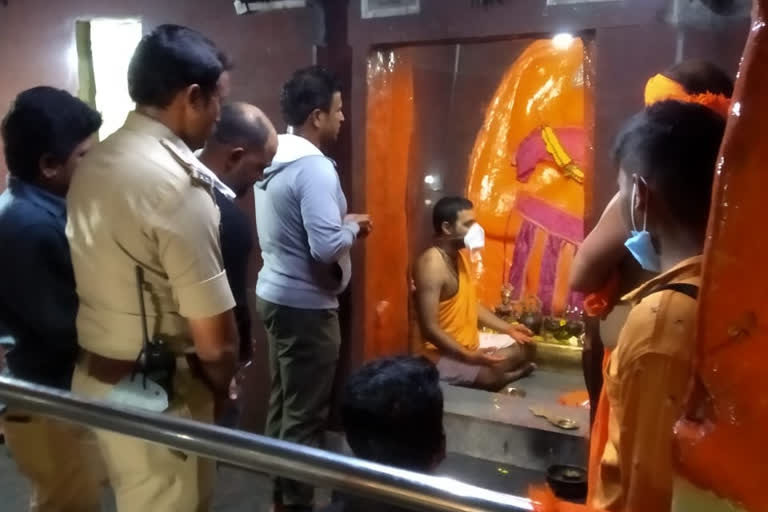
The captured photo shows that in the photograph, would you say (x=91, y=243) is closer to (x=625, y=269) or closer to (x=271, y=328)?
(x=625, y=269)

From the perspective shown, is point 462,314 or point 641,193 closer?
point 641,193

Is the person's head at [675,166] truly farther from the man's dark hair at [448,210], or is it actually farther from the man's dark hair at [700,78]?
the man's dark hair at [448,210]

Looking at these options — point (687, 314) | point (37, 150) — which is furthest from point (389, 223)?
point (687, 314)

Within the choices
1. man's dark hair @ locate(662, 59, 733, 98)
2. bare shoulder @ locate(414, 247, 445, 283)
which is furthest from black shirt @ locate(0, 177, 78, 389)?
bare shoulder @ locate(414, 247, 445, 283)

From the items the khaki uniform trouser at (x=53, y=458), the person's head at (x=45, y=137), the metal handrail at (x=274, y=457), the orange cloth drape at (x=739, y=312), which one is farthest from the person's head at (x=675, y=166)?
the khaki uniform trouser at (x=53, y=458)

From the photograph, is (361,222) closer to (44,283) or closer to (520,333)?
(44,283)

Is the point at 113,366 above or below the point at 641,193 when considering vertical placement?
below

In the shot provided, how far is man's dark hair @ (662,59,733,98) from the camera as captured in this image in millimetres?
2113

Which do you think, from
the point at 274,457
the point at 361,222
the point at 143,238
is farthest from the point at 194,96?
the point at 361,222

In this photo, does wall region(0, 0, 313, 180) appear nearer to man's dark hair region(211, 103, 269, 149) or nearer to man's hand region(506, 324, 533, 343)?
man's dark hair region(211, 103, 269, 149)

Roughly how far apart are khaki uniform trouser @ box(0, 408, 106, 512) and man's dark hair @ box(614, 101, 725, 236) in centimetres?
165

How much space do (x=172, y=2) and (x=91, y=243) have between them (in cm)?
250

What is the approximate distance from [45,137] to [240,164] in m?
0.56

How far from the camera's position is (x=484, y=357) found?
14.8 ft
